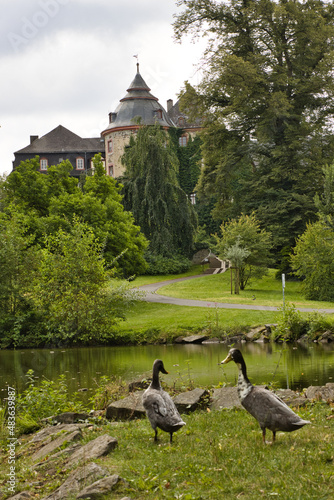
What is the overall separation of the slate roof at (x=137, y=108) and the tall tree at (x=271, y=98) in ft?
54.9

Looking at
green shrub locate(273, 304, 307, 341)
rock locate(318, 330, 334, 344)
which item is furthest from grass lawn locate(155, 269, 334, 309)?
rock locate(318, 330, 334, 344)

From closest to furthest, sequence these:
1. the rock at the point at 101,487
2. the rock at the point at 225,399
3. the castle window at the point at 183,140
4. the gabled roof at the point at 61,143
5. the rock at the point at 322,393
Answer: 1. the rock at the point at 101,487
2. the rock at the point at 225,399
3. the rock at the point at 322,393
4. the castle window at the point at 183,140
5. the gabled roof at the point at 61,143

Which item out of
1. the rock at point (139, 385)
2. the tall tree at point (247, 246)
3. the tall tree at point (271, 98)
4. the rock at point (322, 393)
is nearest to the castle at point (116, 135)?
the tall tree at point (271, 98)

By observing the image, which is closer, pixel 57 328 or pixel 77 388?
pixel 77 388

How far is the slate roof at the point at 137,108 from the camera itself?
191ft

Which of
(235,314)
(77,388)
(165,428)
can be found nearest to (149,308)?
(235,314)

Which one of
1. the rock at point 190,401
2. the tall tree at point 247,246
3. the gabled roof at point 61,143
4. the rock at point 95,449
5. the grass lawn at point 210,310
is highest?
the gabled roof at point 61,143

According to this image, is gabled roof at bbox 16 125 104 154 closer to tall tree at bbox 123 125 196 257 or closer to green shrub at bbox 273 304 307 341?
tall tree at bbox 123 125 196 257

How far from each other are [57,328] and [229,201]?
964 inches

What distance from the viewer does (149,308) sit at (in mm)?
27047

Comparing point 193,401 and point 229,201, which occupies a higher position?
point 229,201

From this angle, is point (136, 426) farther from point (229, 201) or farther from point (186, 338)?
point (229, 201)

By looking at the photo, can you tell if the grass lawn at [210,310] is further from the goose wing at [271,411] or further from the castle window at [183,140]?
the castle window at [183,140]

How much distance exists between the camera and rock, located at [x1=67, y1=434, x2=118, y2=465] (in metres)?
6.50
